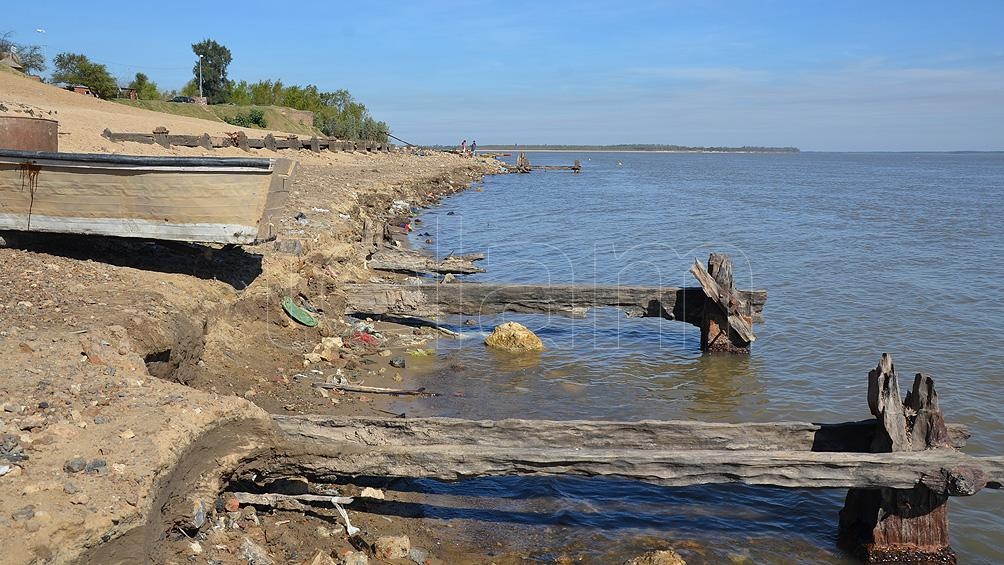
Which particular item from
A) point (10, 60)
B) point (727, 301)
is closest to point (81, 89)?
point (10, 60)

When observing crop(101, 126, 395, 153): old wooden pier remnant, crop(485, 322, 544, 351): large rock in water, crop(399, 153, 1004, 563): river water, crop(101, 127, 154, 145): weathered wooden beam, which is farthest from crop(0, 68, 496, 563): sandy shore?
crop(101, 126, 395, 153): old wooden pier remnant

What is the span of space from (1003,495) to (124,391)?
287 inches

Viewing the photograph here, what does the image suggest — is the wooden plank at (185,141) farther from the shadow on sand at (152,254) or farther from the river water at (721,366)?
the shadow on sand at (152,254)

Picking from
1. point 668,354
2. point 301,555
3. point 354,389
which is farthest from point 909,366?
point 301,555

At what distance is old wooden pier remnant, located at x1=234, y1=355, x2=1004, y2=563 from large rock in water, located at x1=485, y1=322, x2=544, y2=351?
16.6 feet

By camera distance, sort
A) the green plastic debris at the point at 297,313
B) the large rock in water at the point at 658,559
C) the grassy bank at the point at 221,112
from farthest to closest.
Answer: the grassy bank at the point at 221,112, the green plastic debris at the point at 297,313, the large rock in water at the point at 658,559

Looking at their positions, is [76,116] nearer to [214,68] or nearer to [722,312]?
[722,312]

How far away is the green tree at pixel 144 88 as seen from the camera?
55.8 metres

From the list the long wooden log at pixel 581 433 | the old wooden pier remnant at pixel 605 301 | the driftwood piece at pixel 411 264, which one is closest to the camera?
the long wooden log at pixel 581 433

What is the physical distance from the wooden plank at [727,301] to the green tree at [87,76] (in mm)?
48695

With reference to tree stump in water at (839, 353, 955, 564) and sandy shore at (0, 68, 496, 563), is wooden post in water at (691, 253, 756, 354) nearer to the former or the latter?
sandy shore at (0, 68, 496, 563)

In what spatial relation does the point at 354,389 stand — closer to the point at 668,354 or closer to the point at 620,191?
the point at 668,354

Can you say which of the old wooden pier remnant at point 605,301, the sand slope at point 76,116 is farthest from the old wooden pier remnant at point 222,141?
the old wooden pier remnant at point 605,301

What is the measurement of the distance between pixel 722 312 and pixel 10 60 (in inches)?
1875
